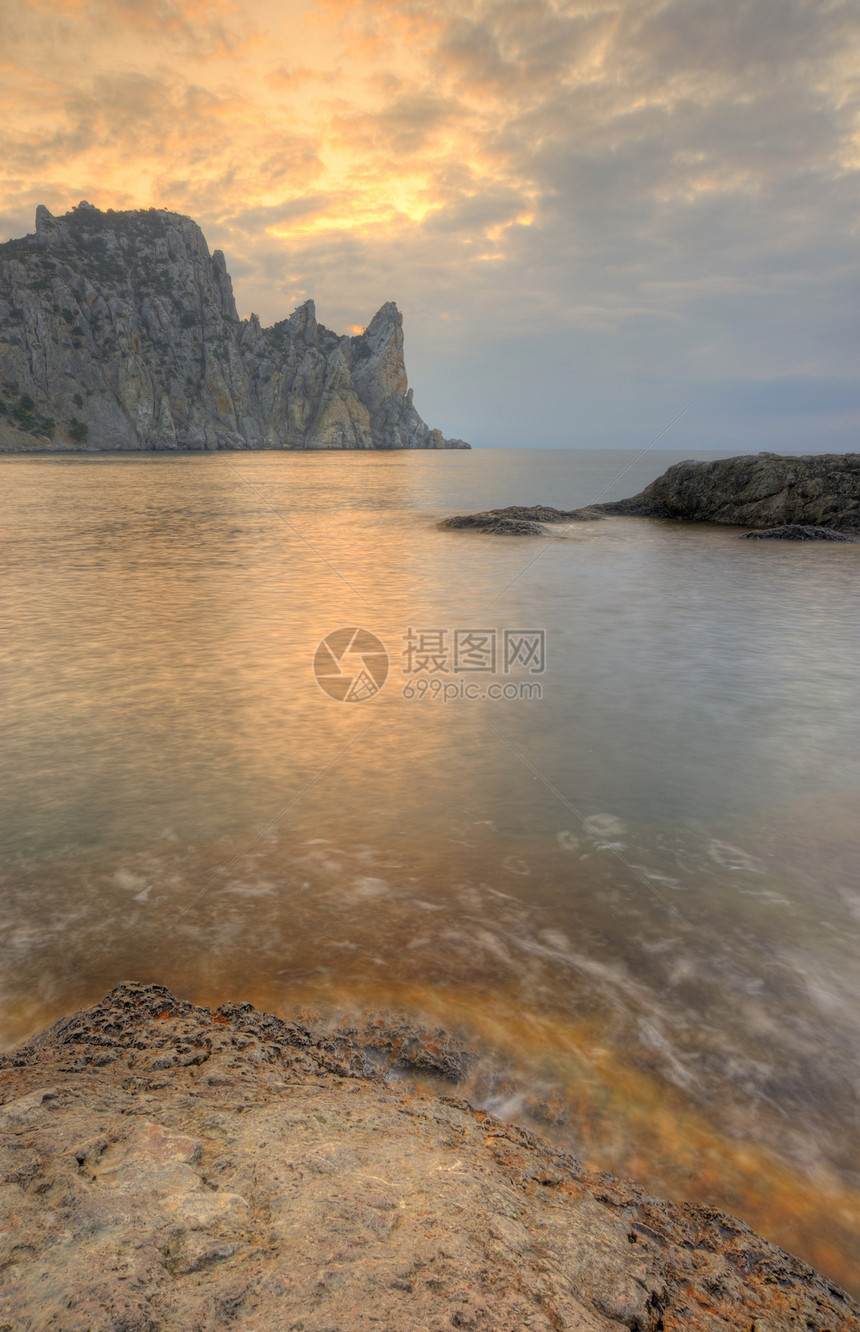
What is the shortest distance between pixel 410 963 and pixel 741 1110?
53.7 inches

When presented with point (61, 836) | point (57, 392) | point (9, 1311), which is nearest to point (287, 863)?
point (61, 836)

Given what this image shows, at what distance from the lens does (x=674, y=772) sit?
513 centimetres

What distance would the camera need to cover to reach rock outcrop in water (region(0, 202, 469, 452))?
11100cm

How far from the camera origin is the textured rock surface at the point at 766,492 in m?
20.7

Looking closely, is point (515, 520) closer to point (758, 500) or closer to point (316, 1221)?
point (758, 500)

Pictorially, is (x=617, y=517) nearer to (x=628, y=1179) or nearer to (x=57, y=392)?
(x=628, y=1179)
